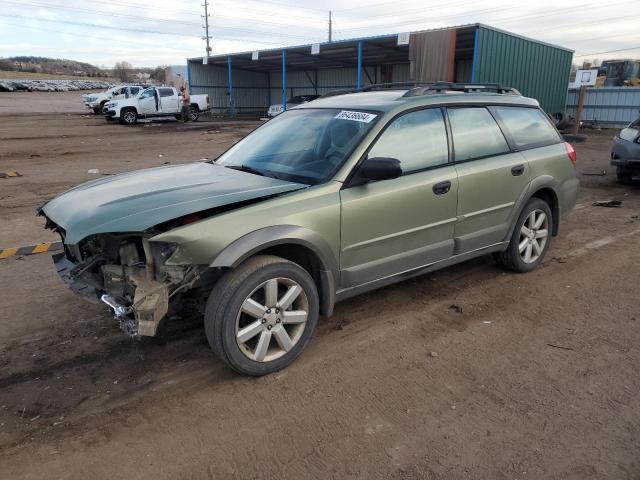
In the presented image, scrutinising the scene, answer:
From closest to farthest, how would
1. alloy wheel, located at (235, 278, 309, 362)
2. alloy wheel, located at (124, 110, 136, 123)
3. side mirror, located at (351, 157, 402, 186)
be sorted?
alloy wheel, located at (235, 278, 309, 362) → side mirror, located at (351, 157, 402, 186) → alloy wheel, located at (124, 110, 136, 123)

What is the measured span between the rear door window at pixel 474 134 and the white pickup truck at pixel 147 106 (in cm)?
2431

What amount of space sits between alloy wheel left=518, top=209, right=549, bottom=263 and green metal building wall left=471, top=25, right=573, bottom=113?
606 inches

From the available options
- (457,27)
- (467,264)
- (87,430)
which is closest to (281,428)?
(87,430)

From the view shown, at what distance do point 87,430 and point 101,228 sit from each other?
1.11 m

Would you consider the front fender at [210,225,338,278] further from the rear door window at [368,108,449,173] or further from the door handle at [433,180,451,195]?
the door handle at [433,180,451,195]

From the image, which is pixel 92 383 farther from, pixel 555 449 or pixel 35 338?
pixel 555 449

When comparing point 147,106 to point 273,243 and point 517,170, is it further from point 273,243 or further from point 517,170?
point 273,243

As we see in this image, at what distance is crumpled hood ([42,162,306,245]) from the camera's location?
115 inches

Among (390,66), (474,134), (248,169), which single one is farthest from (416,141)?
(390,66)

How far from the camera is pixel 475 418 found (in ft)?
9.29

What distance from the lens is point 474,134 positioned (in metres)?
4.37

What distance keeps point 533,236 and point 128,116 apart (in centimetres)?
2463

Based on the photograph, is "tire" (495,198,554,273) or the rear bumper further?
the rear bumper

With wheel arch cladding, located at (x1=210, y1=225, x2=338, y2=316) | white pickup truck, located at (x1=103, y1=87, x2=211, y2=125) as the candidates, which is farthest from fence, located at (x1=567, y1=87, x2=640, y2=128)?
wheel arch cladding, located at (x1=210, y1=225, x2=338, y2=316)
